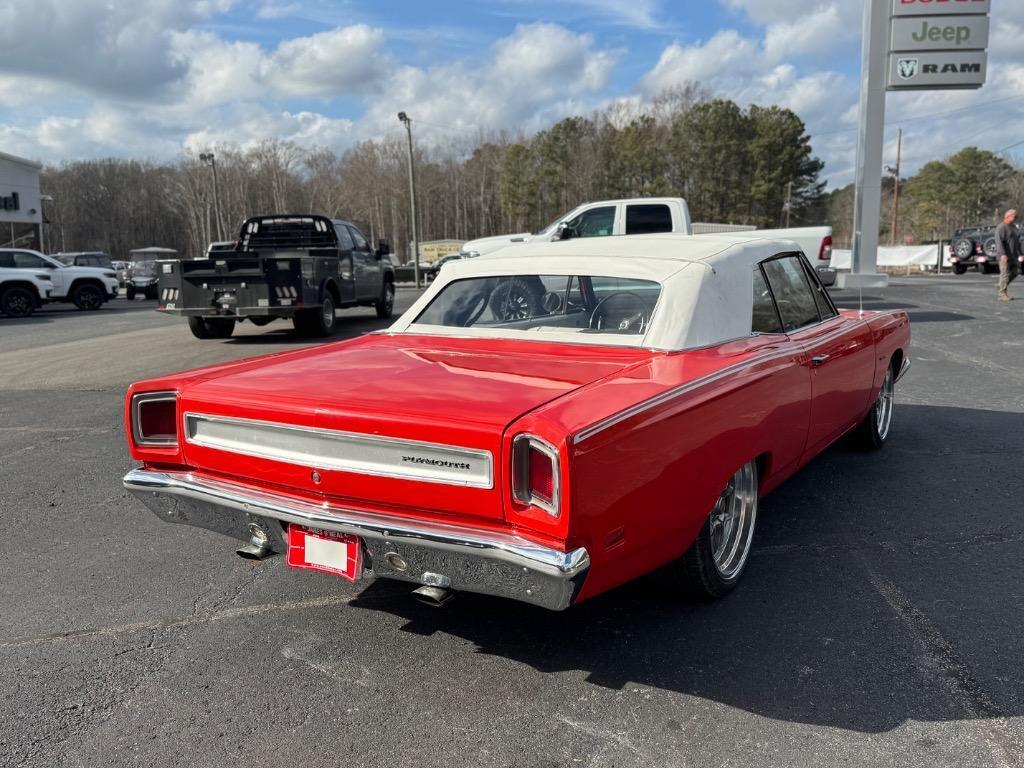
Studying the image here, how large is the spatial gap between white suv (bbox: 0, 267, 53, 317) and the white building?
79.6 ft

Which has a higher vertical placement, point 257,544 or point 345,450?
point 345,450

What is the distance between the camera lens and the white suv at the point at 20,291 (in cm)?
1998

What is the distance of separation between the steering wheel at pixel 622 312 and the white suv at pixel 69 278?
2124 cm

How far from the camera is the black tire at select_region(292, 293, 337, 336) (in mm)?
12281

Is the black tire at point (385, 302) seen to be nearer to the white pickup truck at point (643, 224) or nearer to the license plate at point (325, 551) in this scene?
the white pickup truck at point (643, 224)

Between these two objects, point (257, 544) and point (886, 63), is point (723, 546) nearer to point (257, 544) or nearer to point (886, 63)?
point (257, 544)

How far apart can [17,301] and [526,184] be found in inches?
2396

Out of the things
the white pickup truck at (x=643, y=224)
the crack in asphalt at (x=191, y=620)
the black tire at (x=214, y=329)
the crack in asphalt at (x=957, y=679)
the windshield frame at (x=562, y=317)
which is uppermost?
the white pickup truck at (x=643, y=224)

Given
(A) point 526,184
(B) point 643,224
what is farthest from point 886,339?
(A) point 526,184

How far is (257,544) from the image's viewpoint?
9.58 feet

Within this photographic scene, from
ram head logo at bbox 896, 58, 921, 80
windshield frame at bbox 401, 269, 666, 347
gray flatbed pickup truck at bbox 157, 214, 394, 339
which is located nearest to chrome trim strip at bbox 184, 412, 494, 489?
windshield frame at bbox 401, 269, 666, 347

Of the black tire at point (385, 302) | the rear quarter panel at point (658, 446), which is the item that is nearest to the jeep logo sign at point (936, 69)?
the black tire at point (385, 302)

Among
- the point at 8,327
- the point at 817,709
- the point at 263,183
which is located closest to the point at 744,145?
the point at 263,183

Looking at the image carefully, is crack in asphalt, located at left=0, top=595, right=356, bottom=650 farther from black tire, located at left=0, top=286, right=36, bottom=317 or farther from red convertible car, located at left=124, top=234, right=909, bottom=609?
black tire, located at left=0, top=286, right=36, bottom=317
